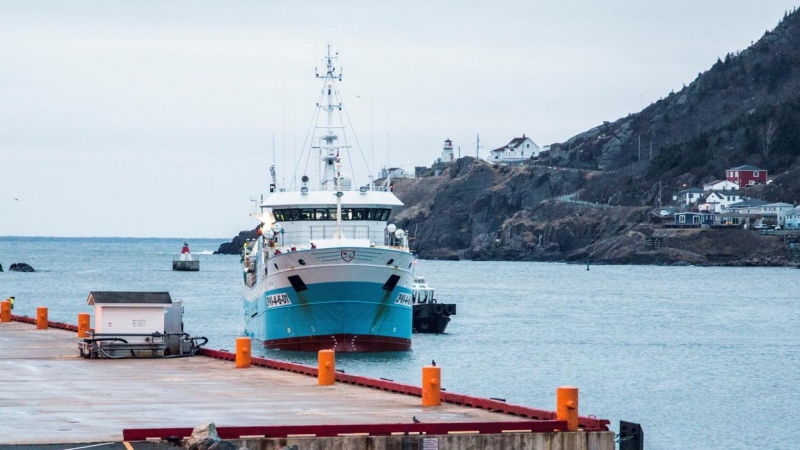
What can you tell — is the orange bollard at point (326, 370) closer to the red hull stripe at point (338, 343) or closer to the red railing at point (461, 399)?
the red railing at point (461, 399)

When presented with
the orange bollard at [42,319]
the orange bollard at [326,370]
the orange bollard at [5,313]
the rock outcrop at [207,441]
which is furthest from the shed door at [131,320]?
the orange bollard at [5,313]

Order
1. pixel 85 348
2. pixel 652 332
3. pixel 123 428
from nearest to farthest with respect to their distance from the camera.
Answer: pixel 123 428 < pixel 85 348 < pixel 652 332

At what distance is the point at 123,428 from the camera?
23.9 metres

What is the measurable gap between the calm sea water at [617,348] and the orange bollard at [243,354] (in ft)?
38.1

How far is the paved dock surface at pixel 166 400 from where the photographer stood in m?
24.9

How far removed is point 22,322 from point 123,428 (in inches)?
1410

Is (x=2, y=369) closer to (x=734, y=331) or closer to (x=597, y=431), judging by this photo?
(x=597, y=431)

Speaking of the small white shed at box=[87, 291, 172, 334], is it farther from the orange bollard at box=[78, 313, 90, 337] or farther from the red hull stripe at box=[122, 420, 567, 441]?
the red hull stripe at box=[122, 420, 567, 441]

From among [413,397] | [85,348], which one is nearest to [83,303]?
[85,348]

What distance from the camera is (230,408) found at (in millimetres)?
27500

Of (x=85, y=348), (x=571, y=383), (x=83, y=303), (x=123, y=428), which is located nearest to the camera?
(x=123, y=428)

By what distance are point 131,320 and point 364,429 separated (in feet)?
57.2

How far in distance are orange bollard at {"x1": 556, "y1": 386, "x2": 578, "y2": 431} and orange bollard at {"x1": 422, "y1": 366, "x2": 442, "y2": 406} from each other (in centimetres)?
386

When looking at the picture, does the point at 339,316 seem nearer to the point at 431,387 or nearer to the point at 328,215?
the point at 328,215
